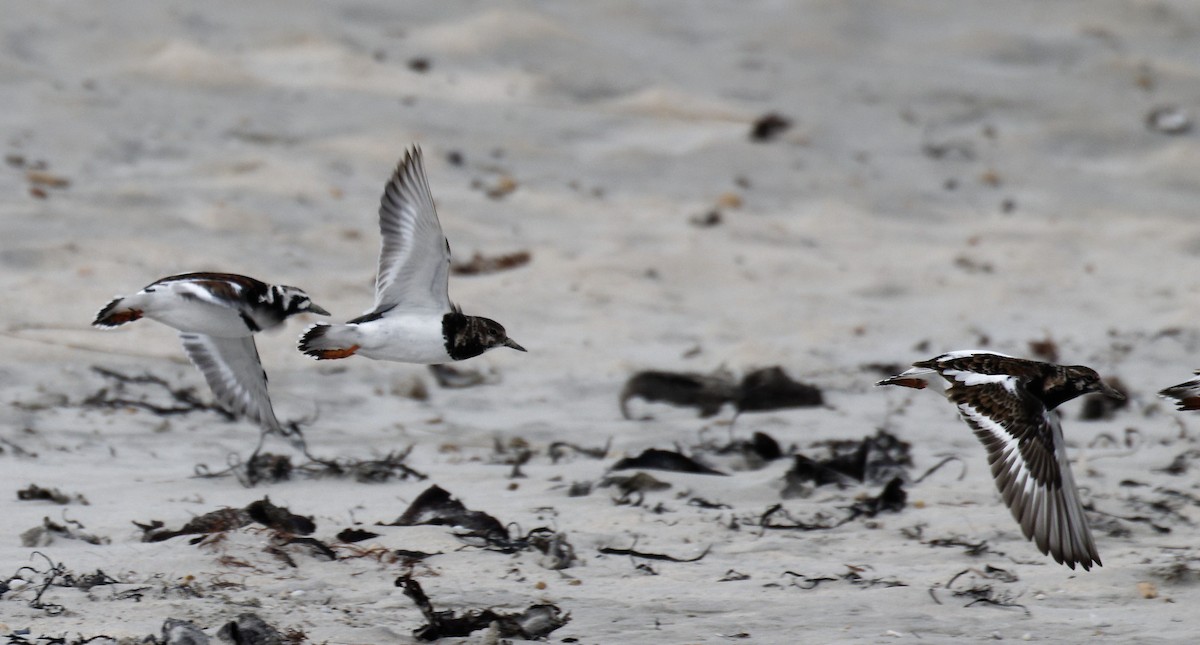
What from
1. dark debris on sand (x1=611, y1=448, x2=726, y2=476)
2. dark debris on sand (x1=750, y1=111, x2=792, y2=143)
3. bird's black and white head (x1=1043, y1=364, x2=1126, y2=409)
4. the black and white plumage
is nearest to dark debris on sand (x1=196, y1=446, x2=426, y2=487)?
dark debris on sand (x1=611, y1=448, x2=726, y2=476)

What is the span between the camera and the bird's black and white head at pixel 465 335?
13.7 feet

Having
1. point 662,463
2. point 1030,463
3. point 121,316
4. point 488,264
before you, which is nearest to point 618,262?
point 488,264

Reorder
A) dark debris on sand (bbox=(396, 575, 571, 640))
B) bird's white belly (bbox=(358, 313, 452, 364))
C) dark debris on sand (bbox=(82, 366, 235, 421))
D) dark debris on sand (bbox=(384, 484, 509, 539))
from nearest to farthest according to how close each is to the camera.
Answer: dark debris on sand (bbox=(396, 575, 571, 640)) → dark debris on sand (bbox=(384, 484, 509, 539)) → bird's white belly (bbox=(358, 313, 452, 364)) → dark debris on sand (bbox=(82, 366, 235, 421))

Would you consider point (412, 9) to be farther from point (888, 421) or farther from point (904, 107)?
point (888, 421)

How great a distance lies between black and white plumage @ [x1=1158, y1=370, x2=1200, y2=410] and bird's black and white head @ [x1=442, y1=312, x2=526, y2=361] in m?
1.81

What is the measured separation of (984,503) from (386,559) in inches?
68.8

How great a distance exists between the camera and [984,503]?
14.9 feet

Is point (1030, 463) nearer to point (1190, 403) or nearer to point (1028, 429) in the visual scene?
point (1028, 429)

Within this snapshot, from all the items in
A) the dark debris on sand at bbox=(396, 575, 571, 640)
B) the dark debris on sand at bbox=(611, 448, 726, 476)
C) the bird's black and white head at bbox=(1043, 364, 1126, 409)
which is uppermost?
the bird's black and white head at bbox=(1043, 364, 1126, 409)

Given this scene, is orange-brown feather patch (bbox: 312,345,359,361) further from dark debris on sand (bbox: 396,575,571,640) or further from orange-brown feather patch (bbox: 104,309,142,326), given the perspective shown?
dark debris on sand (bbox: 396,575,571,640)

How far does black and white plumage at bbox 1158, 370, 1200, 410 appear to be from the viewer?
4.31m

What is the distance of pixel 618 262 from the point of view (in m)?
6.96

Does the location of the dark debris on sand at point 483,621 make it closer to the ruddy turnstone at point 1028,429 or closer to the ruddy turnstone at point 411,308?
the ruddy turnstone at point 411,308

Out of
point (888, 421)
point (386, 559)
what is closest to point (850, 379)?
point (888, 421)
